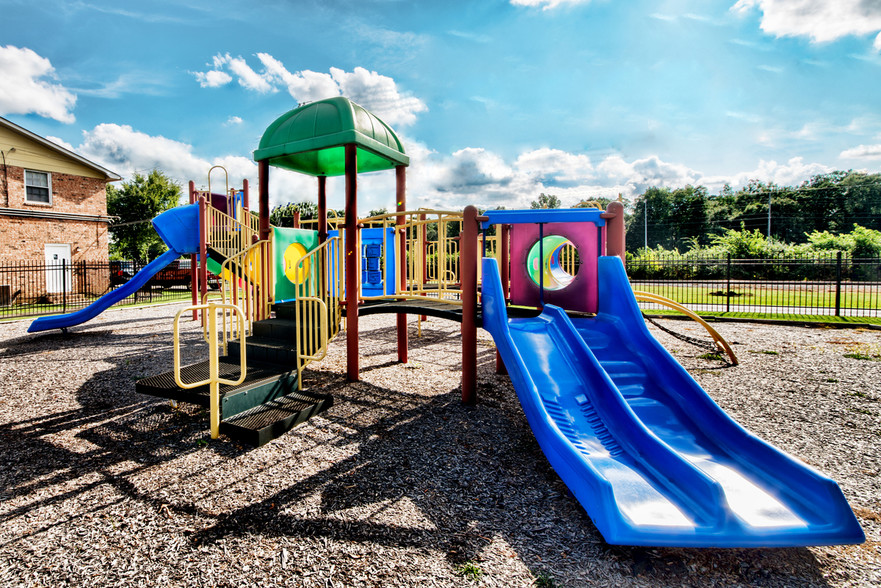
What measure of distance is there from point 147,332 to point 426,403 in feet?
29.7

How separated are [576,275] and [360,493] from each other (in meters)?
3.98

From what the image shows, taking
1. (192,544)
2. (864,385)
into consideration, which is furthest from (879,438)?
(192,544)

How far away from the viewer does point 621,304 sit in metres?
4.97

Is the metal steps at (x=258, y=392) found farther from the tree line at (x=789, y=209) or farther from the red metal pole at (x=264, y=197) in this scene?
the tree line at (x=789, y=209)

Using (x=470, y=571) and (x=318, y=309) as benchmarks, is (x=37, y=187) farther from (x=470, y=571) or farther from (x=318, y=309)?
(x=470, y=571)

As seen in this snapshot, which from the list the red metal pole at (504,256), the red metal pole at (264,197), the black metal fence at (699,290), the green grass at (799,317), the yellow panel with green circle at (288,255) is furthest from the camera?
the black metal fence at (699,290)

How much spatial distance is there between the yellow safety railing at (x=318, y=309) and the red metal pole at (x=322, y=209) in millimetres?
340

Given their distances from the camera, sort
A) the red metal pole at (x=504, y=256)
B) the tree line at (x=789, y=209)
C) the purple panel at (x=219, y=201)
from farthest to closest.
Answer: the tree line at (x=789, y=209) → the purple panel at (x=219, y=201) → the red metal pole at (x=504, y=256)

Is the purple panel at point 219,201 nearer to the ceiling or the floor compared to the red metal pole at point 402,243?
nearer to the ceiling

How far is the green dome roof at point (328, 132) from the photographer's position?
→ 6.41 metres

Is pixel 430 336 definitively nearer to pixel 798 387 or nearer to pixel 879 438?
pixel 798 387

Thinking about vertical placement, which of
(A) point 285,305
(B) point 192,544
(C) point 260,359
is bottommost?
(B) point 192,544

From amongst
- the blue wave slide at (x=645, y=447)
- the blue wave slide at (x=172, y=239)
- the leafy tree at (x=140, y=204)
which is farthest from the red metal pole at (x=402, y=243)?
the leafy tree at (x=140, y=204)

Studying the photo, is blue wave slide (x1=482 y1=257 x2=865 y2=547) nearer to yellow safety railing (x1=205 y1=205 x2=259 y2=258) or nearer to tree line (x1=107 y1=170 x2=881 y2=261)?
yellow safety railing (x1=205 y1=205 x2=259 y2=258)
